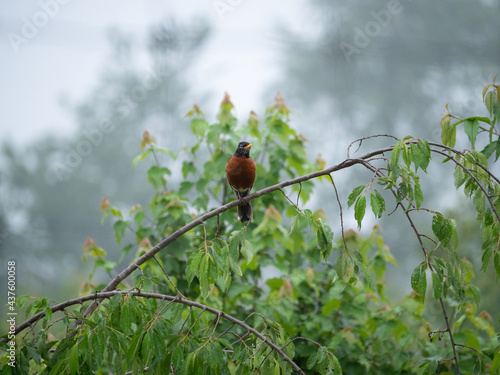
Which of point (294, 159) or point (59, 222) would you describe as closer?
point (294, 159)

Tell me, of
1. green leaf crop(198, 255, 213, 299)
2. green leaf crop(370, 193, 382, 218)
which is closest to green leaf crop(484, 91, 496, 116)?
green leaf crop(370, 193, 382, 218)

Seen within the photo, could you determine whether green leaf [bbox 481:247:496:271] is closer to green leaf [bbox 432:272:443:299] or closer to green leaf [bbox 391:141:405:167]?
green leaf [bbox 432:272:443:299]

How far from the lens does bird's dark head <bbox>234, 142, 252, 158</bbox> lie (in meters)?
2.92

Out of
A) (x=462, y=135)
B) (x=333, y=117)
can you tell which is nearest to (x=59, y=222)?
(x=333, y=117)

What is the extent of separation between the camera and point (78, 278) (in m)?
4.28

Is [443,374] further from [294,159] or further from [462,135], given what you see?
[462,135]

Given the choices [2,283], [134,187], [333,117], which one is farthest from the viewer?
[333,117]

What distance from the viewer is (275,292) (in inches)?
117

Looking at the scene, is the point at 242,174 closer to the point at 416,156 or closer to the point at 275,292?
the point at 275,292

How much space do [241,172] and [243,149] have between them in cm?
17

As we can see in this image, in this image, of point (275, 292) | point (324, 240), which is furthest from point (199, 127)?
point (324, 240)

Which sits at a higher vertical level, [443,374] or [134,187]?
[134,187]

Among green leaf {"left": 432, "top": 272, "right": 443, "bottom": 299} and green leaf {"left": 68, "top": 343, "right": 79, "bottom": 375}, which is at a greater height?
green leaf {"left": 432, "top": 272, "right": 443, "bottom": 299}

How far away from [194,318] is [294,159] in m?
1.50
